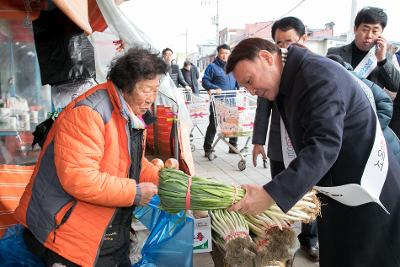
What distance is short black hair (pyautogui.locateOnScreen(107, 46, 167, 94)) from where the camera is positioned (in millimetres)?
1783

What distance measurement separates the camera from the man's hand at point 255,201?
5.28 feet

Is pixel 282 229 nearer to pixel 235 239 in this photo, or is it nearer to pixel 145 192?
pixel 235 239

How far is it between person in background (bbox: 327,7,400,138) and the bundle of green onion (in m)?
1.71

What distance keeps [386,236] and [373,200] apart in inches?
11.6

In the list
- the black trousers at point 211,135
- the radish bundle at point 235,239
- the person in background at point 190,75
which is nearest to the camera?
the radish bundle at point 235,239

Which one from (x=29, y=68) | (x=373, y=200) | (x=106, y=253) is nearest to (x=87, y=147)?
(x=106, y=253)

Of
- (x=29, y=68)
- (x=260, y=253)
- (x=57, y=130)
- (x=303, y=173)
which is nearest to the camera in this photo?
(x=303, y=173)

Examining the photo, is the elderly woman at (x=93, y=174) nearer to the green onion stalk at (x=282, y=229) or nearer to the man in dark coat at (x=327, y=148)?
the man in dark coat at (x=327, y=148)

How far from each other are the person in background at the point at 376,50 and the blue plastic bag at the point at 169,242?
1.84m

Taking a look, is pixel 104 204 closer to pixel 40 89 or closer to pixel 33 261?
pixel 33 261

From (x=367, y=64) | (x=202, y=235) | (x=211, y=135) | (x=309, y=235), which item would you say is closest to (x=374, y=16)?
(x=367, y=64)

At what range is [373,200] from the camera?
172 centimetres

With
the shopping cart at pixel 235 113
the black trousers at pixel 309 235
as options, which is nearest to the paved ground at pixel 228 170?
the shopping cart at pixel 235 113

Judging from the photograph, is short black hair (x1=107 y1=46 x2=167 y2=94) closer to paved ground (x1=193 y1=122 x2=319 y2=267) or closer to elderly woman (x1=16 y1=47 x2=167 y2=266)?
elderly woman (x1=16 y1=47 x2=167 y2=266)
